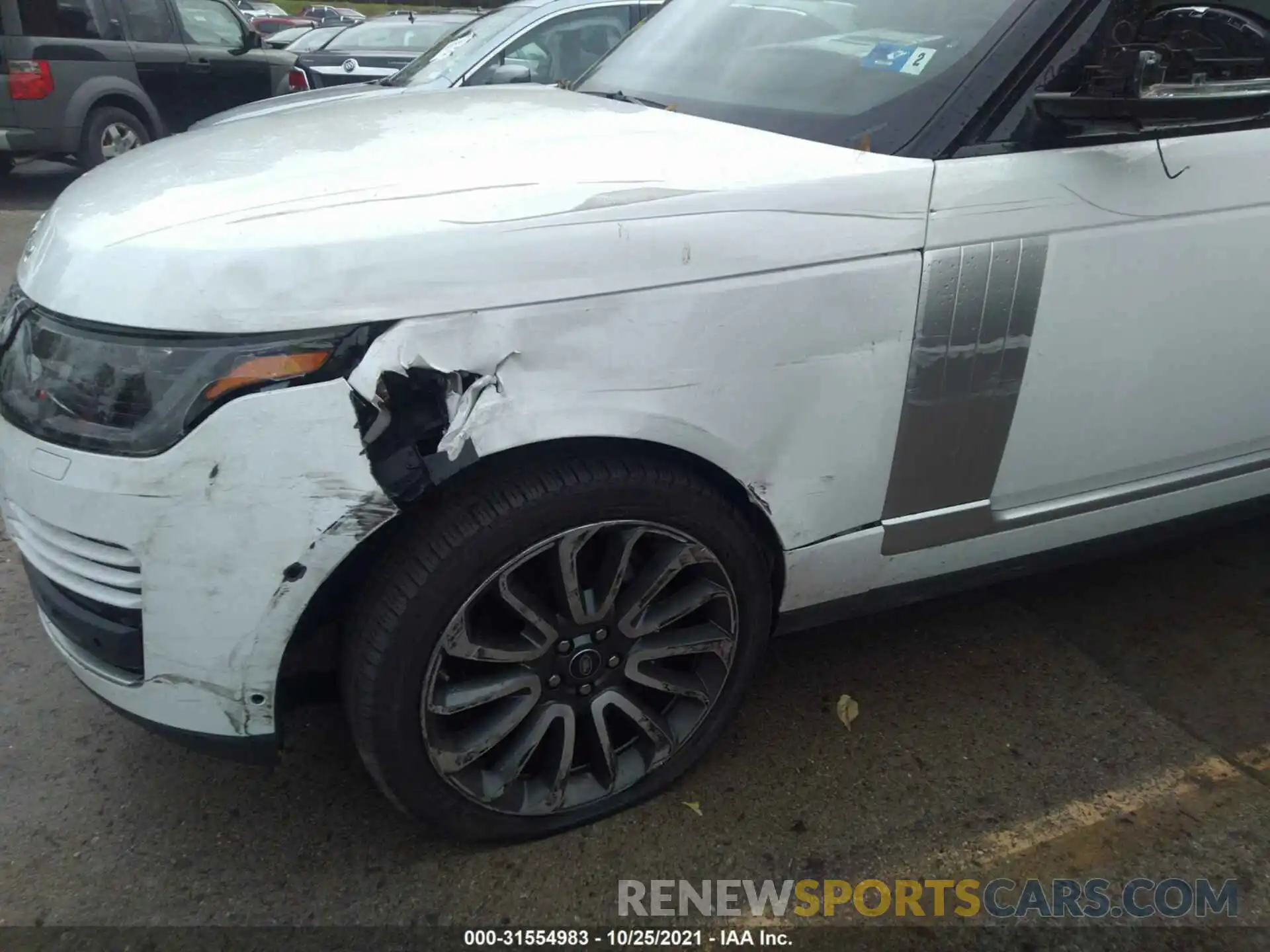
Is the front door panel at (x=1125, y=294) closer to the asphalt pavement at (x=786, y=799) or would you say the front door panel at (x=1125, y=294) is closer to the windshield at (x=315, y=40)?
the asphalt pavement at (x=786, y=799)

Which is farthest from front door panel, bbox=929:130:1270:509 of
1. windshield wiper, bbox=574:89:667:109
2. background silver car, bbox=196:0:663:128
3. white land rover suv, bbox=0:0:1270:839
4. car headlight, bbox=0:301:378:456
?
background silver car, bbox=196:0:663:128

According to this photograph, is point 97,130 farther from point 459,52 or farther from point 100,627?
point 100,627

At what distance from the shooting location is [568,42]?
6.51 meters

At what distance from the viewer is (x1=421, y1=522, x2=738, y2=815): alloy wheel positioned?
1.86m

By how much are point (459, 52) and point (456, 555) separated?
18.1ft

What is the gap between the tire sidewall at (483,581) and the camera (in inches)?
68.3

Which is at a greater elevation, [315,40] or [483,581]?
[483,581]

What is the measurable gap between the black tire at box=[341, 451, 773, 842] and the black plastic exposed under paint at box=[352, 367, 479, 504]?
0.08 meters

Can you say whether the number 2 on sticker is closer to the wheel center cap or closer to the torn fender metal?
the torn fender metal

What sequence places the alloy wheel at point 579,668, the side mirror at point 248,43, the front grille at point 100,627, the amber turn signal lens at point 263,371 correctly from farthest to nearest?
the side mirror at point 248,43 → the alloy wheel at point 579,668 → the front grille at point 100,627 → the amber turn signal lens at point 263,371

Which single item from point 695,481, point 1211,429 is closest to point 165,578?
point 695,481

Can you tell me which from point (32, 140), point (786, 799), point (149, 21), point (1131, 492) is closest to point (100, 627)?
point (786, 799)

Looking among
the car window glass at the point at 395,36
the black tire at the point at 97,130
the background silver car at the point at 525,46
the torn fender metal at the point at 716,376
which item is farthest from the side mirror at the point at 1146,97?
the car window glass at the point at 395,36

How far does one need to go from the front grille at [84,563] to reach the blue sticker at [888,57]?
1.81 metres
